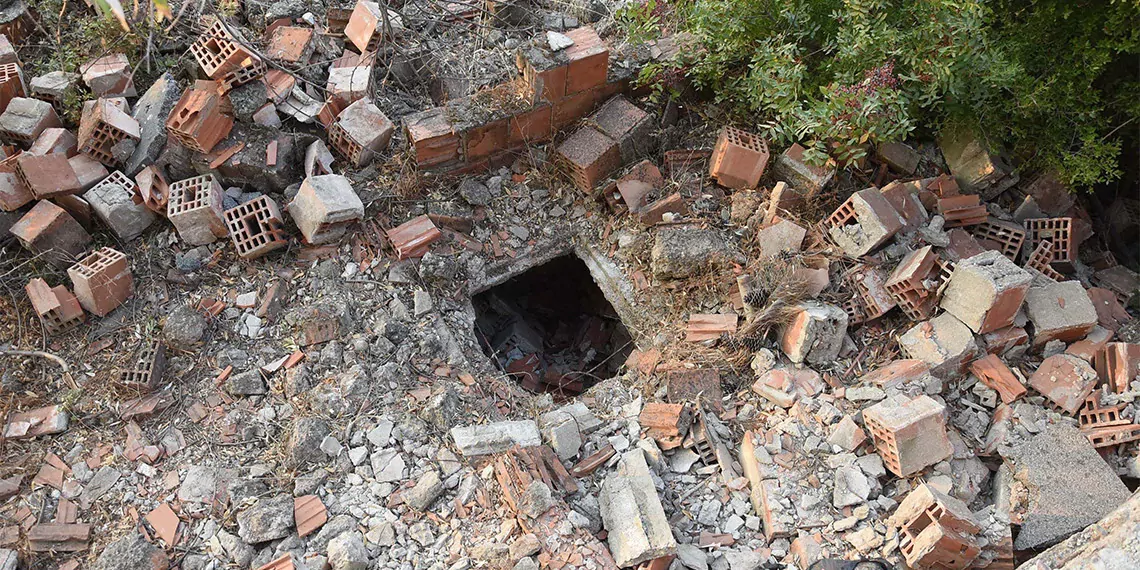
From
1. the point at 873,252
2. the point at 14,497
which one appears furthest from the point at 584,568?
the point at 14,497

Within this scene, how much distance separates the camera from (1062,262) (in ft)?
14.5

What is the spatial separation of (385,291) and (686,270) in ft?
5.81

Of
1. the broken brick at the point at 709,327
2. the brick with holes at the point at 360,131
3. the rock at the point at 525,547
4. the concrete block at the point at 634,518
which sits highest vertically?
the brick with holes at the point at 360,131

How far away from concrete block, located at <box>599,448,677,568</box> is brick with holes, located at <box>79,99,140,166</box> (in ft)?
11.1

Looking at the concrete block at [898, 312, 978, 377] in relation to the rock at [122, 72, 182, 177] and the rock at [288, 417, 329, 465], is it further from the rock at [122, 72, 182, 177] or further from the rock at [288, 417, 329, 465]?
the rock at [122, 72, 182, 177]

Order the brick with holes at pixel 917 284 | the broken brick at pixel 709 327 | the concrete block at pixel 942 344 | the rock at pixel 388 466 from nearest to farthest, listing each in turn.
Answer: the rock at pixel 388 466, the concrete block at pixel 942 344, the brick with holes at pixel 917 284, the broken brick at pixel 709 327

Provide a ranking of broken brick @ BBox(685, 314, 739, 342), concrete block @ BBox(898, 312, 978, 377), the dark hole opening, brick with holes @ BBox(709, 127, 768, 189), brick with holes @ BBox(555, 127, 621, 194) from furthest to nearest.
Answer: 1. the dark hole opening
2. brick with holes @ BBox(555, 127, 621, 194)
3. brick with holes @ BBox(709, 127, 768, 189)
4. broken brick @ BBox(685, 314, 739, 342)
5. concrete block @ BBox(898, 312, 978, 377)

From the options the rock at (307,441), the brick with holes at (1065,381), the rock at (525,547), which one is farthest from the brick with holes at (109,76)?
the brick with holes at (1065,381)

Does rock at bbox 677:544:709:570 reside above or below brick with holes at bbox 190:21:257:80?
below

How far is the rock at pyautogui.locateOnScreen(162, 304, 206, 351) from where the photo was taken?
4047 mm

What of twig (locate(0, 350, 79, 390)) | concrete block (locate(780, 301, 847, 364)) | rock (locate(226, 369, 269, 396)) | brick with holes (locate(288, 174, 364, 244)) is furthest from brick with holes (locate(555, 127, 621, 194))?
twig (locate(0, 350, 79, 390))

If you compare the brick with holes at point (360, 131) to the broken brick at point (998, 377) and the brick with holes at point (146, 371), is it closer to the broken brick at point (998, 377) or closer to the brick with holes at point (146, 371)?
the brick with holes at point (146, 371)

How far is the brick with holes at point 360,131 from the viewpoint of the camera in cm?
450

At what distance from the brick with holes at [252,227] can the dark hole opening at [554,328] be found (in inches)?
64.6
